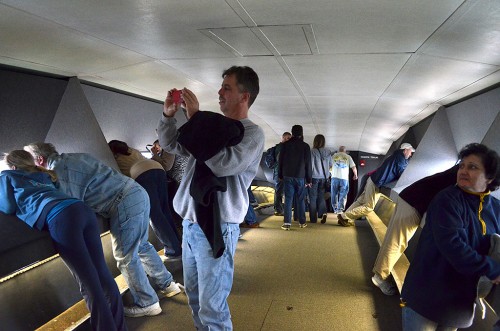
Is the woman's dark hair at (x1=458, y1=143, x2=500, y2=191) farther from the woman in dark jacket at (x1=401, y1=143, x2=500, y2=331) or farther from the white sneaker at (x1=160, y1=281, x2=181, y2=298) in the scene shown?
the white sneaker at (x1=160, y1=281, x2=181, y2=298)

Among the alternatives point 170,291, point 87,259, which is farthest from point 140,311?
point 87,259

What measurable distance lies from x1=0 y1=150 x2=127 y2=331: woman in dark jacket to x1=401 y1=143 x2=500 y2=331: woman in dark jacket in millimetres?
2113

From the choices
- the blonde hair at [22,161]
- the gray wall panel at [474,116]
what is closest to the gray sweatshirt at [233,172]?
the blonde hair at [22,161]

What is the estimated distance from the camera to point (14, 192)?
2686 mm

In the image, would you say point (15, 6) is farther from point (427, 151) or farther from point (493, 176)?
point (427, 151)

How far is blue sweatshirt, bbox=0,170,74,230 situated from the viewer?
8.73 feet

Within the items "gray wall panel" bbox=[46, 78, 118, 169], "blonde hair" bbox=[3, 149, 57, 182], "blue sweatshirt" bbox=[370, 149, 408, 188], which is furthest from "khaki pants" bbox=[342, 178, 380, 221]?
"blonde hair" bbox=[3, 149, 57, 182]

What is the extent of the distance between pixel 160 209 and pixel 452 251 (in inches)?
134

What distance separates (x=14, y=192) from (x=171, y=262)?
2.64m

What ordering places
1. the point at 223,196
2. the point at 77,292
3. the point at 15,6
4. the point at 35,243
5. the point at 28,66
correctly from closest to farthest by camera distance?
the point at 223,196, the point at 15,6, the point at 35,243, the point at 77,292, the point at 28,66

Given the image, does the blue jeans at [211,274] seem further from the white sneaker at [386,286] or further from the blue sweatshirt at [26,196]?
the white sneaker at [386,286]

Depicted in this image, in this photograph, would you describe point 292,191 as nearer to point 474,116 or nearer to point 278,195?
point 278,195

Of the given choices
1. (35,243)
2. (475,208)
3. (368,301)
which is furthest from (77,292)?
(475,208)

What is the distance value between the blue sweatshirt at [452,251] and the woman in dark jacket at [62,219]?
2.13 meters
